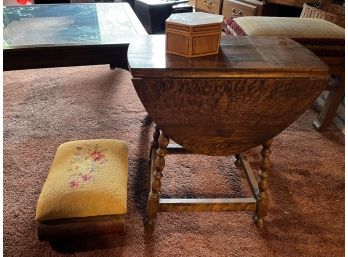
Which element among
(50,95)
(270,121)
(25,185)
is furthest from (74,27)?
(270,121)

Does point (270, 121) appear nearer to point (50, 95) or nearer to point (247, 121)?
point (247, 121)

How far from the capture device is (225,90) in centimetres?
98

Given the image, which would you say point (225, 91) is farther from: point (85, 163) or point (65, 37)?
point (65, 37)

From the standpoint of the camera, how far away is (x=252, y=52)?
3.65 feet

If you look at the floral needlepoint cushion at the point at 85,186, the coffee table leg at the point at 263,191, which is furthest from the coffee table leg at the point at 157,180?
the coffee table leg at the point at 263,191

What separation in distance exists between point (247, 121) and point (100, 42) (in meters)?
0.88

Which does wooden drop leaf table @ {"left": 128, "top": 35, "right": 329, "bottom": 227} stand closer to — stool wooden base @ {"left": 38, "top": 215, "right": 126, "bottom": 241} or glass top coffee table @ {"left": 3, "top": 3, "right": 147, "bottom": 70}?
stool wooden base @ {"left": 38, "top": 215, "right": 126, "bottom": 241}

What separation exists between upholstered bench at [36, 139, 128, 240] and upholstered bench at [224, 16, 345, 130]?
3.54 ft

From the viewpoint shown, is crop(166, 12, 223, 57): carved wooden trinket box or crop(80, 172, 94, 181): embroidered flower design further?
crop(80, 172, 94, 181): embroidered flower design

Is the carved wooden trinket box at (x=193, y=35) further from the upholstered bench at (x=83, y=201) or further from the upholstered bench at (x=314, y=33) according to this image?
the upholstered bench at (x=314, y=33)

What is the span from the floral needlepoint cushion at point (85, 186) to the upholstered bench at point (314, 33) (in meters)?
1.03

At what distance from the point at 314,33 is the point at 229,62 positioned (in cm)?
92

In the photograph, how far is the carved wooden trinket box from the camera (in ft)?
3.27

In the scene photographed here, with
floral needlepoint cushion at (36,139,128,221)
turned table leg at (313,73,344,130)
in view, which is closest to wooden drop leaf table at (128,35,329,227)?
floral needlepoint cushion at (36,139,128,221)
